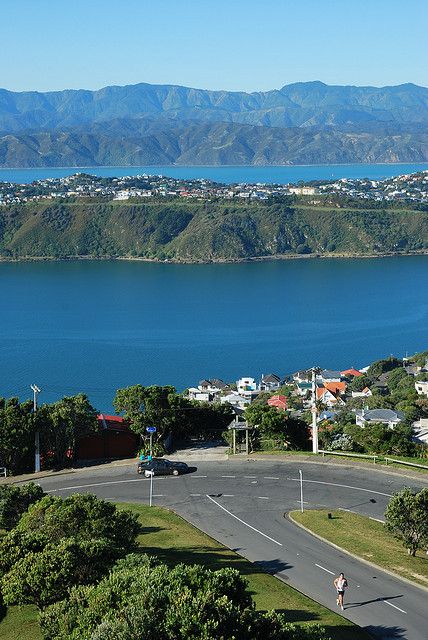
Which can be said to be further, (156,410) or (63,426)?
(156,410)

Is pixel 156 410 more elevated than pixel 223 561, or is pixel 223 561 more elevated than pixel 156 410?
pixel 156 410

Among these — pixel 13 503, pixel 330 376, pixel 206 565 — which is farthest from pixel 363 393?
pixel 206 565

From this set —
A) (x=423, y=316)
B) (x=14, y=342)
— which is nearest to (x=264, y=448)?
(x=14, y=342)

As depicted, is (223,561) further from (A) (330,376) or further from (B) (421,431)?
(A) (330,376)

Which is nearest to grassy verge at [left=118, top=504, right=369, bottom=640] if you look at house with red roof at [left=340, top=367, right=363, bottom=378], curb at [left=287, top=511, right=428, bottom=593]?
curb at [left=287, top=511, right=428, bottom=593]

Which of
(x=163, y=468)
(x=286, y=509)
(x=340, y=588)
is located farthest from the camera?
(x=163, y=468)

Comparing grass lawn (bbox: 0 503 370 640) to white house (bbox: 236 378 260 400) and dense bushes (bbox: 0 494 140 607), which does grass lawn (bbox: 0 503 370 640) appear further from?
white house (bbox: 236 378 260 400)
